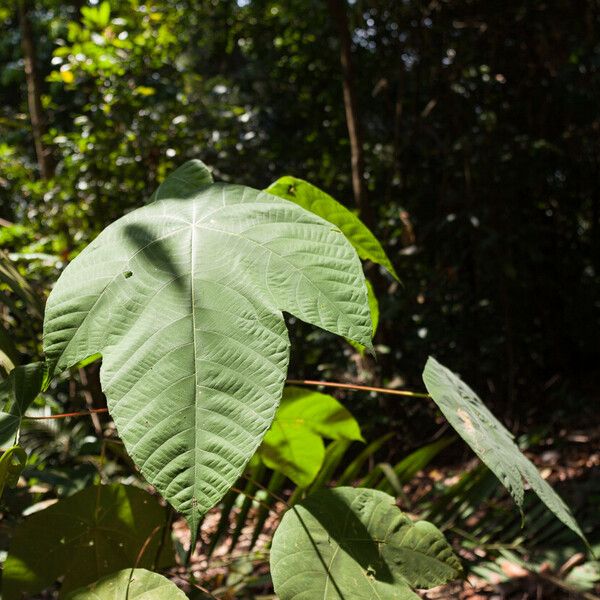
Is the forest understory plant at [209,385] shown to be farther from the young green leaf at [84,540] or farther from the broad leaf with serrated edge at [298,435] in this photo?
the broad leaf with serrated edge at [298,435]

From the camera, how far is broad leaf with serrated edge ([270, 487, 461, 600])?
1.70 feet

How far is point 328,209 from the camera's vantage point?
759mm

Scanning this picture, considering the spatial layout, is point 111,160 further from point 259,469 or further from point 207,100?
point 259,469

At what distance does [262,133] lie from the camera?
3930 millimetres

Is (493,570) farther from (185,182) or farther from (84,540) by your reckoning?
(185,182)

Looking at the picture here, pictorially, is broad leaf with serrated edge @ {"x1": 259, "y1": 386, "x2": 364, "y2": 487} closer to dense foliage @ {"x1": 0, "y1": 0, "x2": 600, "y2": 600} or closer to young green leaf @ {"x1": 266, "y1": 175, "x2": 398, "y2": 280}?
dense foliage @ {"x1": 0, "y1": 0, "x2": 600, "y2": 600}

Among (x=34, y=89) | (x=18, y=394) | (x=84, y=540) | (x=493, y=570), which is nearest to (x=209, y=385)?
(x=18, y=394)

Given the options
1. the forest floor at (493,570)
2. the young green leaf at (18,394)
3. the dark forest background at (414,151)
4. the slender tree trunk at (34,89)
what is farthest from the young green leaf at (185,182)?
the slender tree trunk at (34,89)

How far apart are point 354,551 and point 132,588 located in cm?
20

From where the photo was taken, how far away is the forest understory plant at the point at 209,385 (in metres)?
0.43

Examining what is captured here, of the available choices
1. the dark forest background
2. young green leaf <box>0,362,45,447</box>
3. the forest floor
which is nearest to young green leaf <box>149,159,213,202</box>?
young green leaf <box>0,362,45,447</box>

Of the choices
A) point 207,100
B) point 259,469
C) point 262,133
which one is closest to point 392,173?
point 262,133

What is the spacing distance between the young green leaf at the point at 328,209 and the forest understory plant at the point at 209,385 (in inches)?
4.7

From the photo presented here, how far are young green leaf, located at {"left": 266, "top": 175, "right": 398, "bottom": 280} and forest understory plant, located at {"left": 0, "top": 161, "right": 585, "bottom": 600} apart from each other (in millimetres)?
118
